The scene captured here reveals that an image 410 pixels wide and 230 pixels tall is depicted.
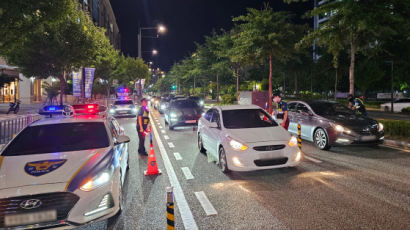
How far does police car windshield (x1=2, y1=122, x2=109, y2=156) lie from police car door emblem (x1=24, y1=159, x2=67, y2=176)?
0.52 m

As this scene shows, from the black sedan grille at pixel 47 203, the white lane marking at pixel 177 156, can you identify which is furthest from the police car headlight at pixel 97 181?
the white lane marking at pixel 177 156

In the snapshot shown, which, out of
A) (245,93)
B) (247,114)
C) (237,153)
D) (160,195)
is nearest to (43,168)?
(160,195)

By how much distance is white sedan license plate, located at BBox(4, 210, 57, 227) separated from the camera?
3344 mm

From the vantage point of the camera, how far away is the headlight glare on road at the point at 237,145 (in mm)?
6179

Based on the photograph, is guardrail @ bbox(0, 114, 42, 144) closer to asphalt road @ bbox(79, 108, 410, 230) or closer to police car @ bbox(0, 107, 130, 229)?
asphalt road @ bbox(79, 108, 410, 230)

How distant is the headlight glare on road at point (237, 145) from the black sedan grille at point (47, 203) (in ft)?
11.4

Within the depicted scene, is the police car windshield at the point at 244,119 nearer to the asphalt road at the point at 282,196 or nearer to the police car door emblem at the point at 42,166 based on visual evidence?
the asphalt road at the point at 282,196

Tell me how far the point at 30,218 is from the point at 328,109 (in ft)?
30.1

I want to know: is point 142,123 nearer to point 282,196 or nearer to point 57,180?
point 282,196

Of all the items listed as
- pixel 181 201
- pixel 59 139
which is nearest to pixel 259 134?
pixel 181 201

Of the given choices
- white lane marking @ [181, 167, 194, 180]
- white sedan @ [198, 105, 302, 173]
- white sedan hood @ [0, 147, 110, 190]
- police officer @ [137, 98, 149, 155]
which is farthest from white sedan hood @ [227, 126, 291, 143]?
police officer @ [137, 98, 149, 155]

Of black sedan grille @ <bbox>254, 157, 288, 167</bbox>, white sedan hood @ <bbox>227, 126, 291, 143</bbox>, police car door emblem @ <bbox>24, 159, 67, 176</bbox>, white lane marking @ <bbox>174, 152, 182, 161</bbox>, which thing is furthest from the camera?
white lane marking @ <bbox>174, 152, 182, 161</bbox>

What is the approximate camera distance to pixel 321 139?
9.39 metres

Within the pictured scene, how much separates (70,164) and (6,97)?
4369cm
